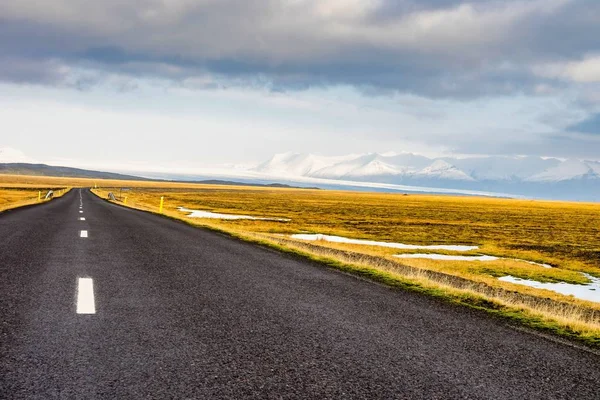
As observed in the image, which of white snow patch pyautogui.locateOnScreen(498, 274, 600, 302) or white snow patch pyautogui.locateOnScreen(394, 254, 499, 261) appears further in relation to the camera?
white snow patch pyautogui.locateOnScreen(394, 254, 499, 261)

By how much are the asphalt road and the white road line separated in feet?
0.18

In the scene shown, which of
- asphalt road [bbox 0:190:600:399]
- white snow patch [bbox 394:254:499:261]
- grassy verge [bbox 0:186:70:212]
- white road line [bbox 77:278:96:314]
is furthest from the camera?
grassy verge [bbox 0:186:70:212]

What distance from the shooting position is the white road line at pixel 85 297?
22.6ft

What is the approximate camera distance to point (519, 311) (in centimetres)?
894

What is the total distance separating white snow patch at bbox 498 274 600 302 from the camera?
62.1 ft

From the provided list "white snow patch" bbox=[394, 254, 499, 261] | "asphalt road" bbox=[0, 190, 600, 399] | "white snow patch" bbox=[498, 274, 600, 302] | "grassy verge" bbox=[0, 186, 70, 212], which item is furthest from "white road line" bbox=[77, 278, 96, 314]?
"grassy verge" bbox=[0, 186, 70, 212]

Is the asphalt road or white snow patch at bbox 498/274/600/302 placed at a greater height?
the asphalt road

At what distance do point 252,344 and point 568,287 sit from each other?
60.4 feet

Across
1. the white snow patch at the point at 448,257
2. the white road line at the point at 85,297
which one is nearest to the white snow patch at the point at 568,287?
the white snow patch at the point at 448,257

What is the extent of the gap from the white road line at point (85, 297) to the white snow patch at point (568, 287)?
16326 millimetres

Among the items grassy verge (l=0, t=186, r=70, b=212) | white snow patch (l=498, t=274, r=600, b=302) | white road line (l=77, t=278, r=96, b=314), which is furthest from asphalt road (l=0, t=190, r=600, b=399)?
grassy verge (l=0, t=186, r=70, b=212)

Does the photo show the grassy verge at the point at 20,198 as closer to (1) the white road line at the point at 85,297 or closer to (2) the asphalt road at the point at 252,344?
(1) the white road line at the point at 85,297

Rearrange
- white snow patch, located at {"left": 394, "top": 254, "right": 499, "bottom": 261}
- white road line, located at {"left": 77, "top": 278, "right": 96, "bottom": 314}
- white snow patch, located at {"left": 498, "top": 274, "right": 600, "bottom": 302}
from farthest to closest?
white snow patch, located at {"left": 394, "top": 254, "right": 499, "bottom": 261}, white snow patch, located at {"left": 498, "top": 274, "right": 600, "bottom": 302}, white road line, located at {"left": 77, "top": 278, "right": 96, "bottom": 314}

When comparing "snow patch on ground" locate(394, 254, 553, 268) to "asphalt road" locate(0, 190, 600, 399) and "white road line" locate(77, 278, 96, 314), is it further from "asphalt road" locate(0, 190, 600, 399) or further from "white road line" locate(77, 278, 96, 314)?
"white road line" locate(77, 278, 96, 314)
